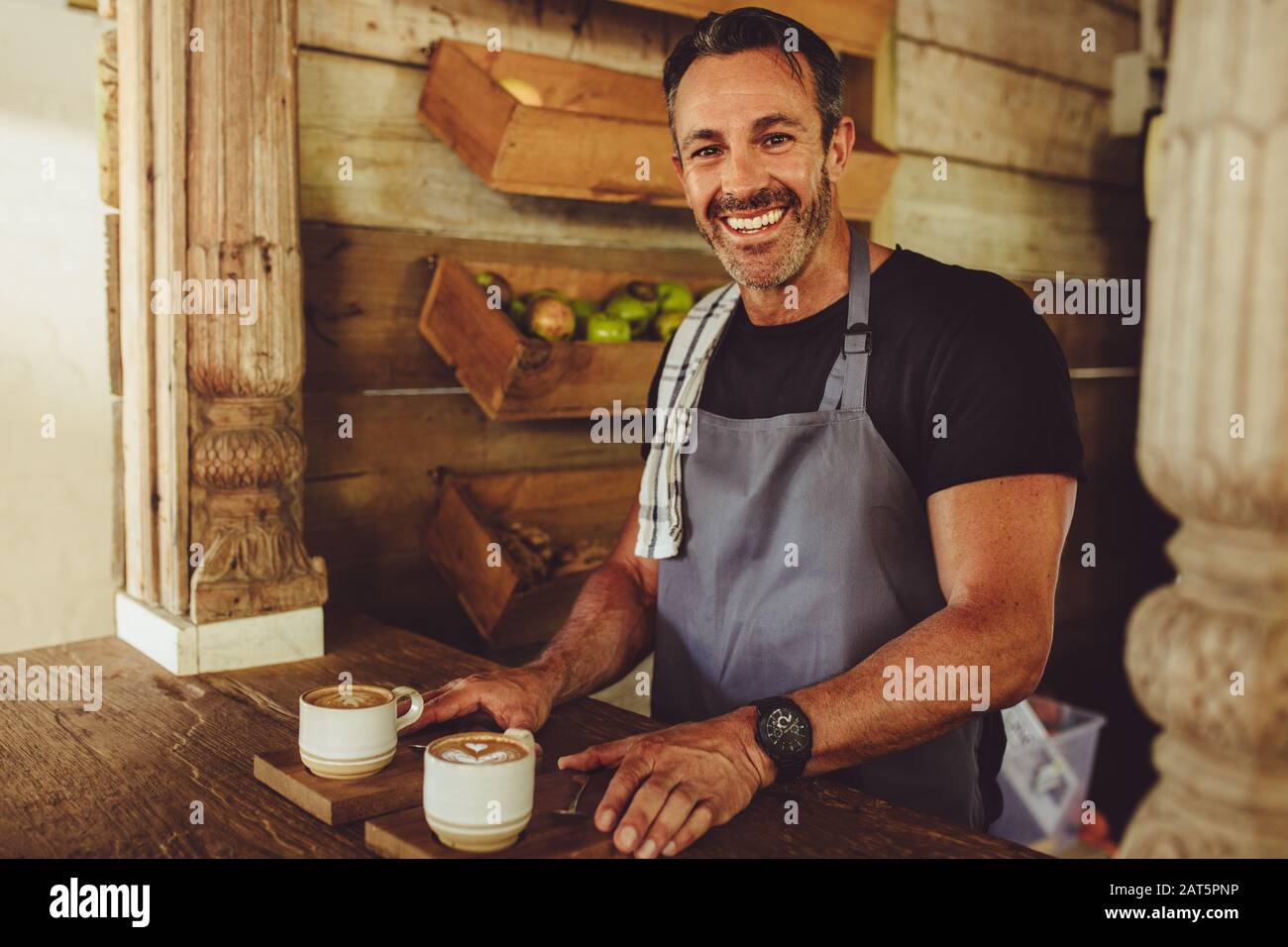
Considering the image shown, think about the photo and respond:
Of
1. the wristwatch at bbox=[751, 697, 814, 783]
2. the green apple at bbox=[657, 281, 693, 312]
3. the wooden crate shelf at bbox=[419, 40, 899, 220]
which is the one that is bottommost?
the wristwatch at bbox=[751, 697, 814, 783]

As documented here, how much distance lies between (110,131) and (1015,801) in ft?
9.51

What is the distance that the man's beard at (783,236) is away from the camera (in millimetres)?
1885

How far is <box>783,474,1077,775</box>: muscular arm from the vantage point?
1.48 metres

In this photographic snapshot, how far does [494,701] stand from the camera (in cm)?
161

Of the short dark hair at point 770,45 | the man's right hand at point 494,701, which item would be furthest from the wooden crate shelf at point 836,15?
the man's right hand at point 494,701

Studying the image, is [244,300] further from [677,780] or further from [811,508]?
[677,780]

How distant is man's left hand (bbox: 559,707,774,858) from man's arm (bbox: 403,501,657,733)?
0.66ft

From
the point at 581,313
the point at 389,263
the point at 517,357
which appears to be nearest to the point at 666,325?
the point at 581,313

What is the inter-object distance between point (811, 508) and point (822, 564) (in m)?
0.09

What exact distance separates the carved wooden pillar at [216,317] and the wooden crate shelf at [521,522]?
1.39ft

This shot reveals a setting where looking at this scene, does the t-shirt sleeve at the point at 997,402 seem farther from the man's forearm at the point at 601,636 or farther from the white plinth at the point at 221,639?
the white plinth at the point at 221,639

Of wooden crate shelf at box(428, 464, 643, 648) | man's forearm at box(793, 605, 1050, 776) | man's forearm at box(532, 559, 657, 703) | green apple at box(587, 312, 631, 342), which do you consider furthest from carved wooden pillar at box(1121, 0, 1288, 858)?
green apple at box(587, 312, 631, 342)

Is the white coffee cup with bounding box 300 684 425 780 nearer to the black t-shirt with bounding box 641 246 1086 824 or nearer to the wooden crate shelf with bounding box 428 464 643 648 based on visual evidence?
the black t-shirt with bounding box 641 246 1086 824
